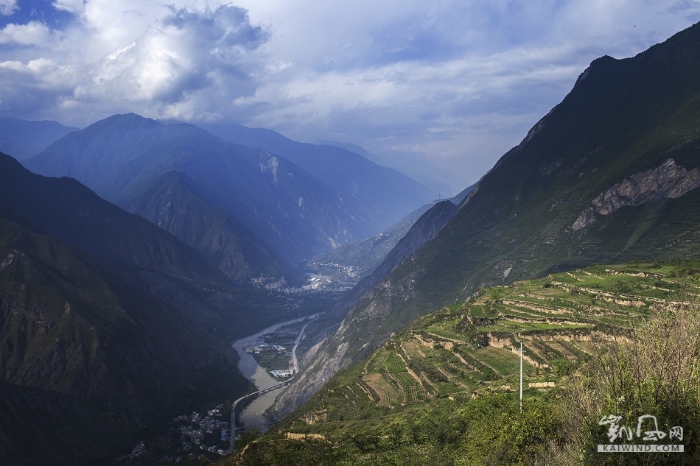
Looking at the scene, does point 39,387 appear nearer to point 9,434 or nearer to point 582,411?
point 9,434

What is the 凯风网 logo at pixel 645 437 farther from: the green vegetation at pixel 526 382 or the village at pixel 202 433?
the village at pixel 202 433

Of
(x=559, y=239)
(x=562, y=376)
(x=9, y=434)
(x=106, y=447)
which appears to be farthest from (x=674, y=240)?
(x=9, y=434)

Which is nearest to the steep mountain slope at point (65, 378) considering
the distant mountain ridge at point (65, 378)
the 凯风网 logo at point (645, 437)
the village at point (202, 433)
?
the distant mountain ridge at point (65, 378)

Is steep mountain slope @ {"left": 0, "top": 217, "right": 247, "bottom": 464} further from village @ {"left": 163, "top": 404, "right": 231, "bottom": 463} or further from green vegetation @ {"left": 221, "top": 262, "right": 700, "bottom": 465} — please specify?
green vegetation @ {"left": 221, "top": 262, "right": 700, "bottom": 465}

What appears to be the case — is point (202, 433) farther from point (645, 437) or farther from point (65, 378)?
point (645, 437)

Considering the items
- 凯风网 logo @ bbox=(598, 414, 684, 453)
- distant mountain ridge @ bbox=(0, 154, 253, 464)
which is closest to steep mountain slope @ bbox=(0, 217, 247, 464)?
distant mountain ridge @ bbox=(0, 154, 253, 464)

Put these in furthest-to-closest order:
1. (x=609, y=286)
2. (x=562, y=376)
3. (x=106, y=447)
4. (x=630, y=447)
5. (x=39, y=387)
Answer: (x=39, y=387), (x=106, y=447), (x=609, y=286), (x=562, y=376), (x=630, y=447)
